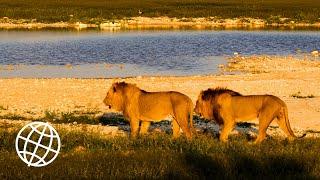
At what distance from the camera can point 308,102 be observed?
73.2ft

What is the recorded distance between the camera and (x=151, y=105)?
537 inches

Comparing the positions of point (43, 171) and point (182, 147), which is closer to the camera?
point (43, 171)

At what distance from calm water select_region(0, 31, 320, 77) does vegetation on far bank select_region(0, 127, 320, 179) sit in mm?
20764

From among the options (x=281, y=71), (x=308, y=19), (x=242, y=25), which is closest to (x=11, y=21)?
(x=242, y=25)

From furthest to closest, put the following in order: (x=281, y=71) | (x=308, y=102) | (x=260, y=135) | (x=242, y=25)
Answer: (x=242, y=25) < (x=281, y=71) < (x=308, y=102) < (x=260, y=135)

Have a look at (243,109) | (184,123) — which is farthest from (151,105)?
(243,109)

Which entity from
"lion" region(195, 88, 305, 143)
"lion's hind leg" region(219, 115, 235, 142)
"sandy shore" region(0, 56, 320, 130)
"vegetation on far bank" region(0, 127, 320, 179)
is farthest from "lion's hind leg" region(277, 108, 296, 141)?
"sandy shore" region(0, 56, 320, 130)

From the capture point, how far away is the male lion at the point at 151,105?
1349 centimetres

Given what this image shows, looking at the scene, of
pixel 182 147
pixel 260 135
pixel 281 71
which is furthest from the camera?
pixel 281 71

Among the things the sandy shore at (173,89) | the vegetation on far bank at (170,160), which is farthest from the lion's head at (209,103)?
the sandy shore at (173,89)

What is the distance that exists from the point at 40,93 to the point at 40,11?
205ft

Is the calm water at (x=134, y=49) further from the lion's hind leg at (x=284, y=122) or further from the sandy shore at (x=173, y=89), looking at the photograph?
the lion's hind leg at (x=284, y=122)

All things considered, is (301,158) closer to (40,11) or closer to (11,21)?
(11,21)

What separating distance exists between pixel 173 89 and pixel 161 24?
4995 cm
